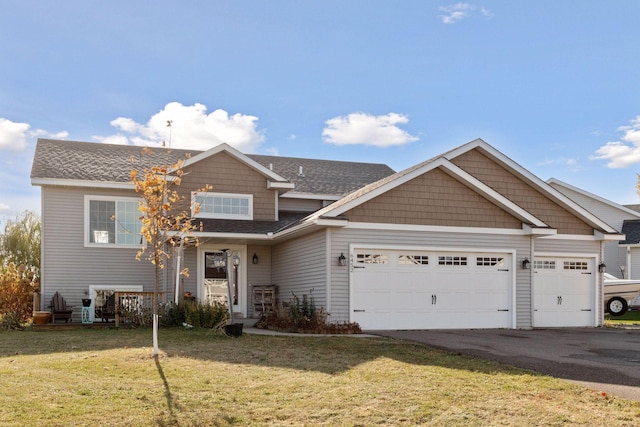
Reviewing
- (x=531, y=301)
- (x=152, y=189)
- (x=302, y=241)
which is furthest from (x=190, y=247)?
(x=531, y=301)

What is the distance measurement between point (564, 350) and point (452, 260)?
523 centimetres

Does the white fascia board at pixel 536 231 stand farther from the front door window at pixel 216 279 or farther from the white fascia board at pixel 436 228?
the front door window at pixel 216 279

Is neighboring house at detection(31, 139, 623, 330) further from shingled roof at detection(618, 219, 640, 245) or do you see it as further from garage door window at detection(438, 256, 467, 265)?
shingled roof at detection(618, 219, 640, 245)

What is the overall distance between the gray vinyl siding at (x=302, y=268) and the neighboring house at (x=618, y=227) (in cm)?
1851

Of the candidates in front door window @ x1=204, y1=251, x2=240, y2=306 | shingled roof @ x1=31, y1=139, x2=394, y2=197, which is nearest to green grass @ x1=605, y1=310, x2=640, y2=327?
shingled roof @ x1=31, y1=139, x2=394, y2=197

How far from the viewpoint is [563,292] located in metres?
20.0

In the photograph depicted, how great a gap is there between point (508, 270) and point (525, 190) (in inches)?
130

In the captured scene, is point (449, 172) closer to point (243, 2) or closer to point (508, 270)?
point (508, 270)

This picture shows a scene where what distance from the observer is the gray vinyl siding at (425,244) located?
656 inches

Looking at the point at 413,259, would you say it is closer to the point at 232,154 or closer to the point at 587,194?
the point at 232,154

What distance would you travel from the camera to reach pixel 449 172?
17844mm

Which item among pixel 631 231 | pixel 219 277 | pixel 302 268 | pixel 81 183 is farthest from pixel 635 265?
pixel 81 183

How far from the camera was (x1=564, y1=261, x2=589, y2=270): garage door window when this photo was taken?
66.5 ft

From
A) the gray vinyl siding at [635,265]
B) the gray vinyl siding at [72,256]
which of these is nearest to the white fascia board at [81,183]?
the gray vinyl siding at [72,256]
